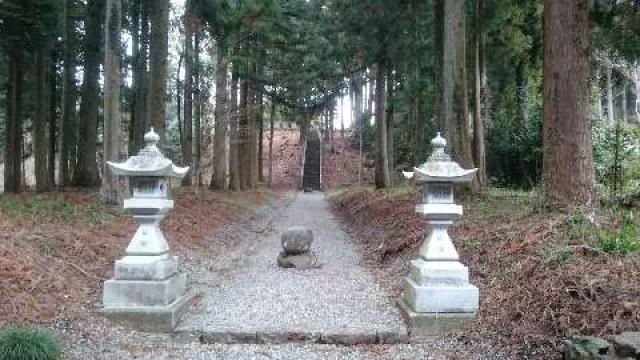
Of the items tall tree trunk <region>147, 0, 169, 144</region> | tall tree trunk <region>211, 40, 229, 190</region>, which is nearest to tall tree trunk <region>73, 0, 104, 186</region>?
tall tree trunk <region>211, 40, 229, 190</region>

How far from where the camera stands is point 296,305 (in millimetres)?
7949

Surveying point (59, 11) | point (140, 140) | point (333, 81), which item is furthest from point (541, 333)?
point (333, 81)

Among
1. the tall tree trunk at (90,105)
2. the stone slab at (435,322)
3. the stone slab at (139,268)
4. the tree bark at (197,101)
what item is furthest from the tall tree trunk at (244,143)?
the stone slab at (435,322)

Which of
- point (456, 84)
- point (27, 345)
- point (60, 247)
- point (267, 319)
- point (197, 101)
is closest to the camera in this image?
point (27, 345)

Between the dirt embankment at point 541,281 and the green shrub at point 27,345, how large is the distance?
3.96 meters

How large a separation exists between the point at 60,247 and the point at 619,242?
693cm

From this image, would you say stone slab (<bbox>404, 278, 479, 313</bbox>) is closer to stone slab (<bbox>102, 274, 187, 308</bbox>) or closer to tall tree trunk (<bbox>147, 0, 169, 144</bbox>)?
stone slab (<bbox>102, 274, 187, 308</bbox>)

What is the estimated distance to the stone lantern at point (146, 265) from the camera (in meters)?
6.91

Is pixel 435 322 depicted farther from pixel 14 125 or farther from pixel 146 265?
pixel 14 125

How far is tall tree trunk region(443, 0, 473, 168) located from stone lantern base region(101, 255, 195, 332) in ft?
26.4

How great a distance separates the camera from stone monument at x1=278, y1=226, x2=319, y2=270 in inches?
431

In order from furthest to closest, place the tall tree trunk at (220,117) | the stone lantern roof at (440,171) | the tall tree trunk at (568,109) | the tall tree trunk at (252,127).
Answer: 1. the tall tree trunk at (252,127)
2. the tall tree trunk at (220,117)
3. the tall tree trunk at (568,109)
4. the stone lantern roof at (440,171)

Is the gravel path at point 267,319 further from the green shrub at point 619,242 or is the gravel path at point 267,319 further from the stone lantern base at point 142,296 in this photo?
the green shrub at point 619,242

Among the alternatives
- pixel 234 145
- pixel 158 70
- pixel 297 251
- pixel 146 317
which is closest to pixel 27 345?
pixel 146 317
